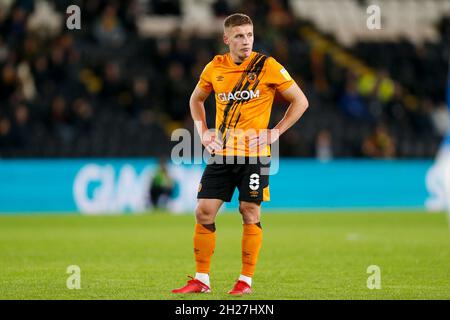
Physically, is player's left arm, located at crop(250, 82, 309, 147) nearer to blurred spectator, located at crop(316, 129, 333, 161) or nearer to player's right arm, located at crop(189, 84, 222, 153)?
player's right arm, located at crop(189, 84, 222, 153)

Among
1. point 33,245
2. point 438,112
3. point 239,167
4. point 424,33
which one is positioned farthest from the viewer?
point 424,33

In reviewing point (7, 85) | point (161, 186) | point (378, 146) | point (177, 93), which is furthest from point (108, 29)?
point (378, 146)

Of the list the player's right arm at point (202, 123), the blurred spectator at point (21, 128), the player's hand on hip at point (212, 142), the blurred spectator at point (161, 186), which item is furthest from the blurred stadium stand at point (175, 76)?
the player's hand on hip at point (212, 142)

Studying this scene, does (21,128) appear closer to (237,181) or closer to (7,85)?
(7,85)

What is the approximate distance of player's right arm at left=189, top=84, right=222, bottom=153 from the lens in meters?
8.41

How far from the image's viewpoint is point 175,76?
23484mm

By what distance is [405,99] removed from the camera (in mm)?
27703

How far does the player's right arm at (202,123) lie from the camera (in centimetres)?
841

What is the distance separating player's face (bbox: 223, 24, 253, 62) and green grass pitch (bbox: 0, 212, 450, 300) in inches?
83.0

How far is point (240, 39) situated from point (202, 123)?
0.89 metres

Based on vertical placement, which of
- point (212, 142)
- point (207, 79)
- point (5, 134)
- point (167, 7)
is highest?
point (167, 7)
